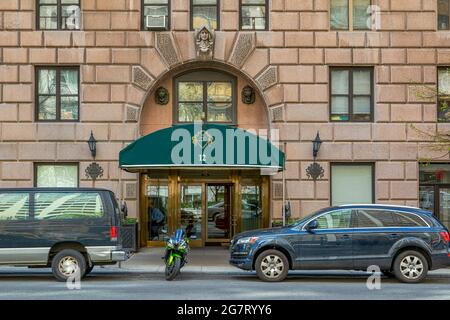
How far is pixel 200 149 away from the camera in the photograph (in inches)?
776

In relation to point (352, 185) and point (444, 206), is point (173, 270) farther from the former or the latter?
point (444, 206)

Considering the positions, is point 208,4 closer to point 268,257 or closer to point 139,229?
point 139,229

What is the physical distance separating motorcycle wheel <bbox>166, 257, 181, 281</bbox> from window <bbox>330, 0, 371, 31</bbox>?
10.5 meters

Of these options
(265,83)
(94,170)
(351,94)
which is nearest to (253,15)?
(265,83)

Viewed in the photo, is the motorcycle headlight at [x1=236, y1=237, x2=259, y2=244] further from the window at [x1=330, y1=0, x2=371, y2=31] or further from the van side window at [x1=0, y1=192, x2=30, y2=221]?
the window at [x1=330, y1=0, x2=371, y2=31]

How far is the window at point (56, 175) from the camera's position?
76.4 ft

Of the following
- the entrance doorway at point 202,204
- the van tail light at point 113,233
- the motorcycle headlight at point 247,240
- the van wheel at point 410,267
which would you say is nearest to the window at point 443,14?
the entrance doorway at point 202,204

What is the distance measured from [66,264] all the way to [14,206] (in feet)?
5.67

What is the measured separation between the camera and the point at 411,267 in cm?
1627

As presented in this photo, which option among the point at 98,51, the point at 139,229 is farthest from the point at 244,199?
the point at 98,51

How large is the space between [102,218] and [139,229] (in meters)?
7.45

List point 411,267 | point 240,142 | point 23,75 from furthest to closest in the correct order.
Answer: point 23,75 → point 240,142 → point 411,267

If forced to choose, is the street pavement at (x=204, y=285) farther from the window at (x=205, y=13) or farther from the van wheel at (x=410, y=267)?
the window at (x=205, y=13)

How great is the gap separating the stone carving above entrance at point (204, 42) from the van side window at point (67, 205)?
8074 mm
